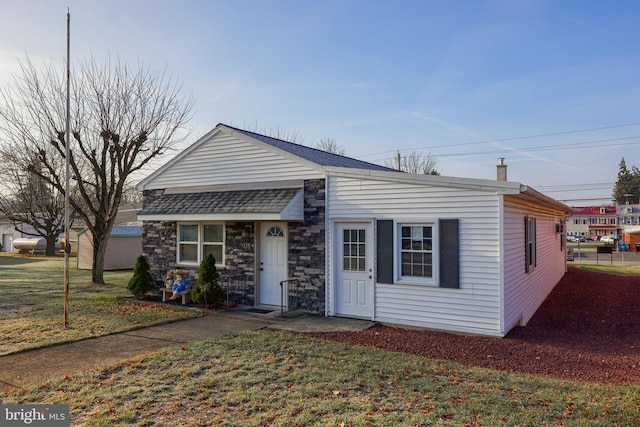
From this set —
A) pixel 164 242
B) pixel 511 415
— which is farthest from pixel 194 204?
pixel 511 415

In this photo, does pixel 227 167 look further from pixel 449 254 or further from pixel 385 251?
pixel 449 254

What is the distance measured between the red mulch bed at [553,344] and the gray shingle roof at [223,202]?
130 inches

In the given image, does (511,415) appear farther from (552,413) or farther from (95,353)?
(95,353)

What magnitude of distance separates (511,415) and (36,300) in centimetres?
1273

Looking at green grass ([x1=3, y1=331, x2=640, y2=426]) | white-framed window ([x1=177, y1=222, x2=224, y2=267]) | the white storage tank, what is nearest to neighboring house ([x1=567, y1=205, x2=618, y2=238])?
white-framed window ([x1=177, y1=222, x2=224, y2=267])

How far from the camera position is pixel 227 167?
36.9 feet

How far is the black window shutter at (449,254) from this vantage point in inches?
318

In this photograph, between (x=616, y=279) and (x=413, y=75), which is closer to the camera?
(x=413, y=75)

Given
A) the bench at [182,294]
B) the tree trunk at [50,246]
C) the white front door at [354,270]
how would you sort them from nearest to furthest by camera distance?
the white front door at [354,270] → the bench at [182,294] → the tree trunk at [50,246]

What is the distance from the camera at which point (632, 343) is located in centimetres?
786

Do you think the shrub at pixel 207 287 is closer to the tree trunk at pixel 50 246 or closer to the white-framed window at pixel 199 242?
the white-framed window at pixel 199 242

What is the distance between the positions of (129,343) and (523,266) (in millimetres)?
8329

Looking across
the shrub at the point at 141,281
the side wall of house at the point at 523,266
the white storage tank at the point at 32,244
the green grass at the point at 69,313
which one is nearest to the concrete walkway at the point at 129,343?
the green grass at the point at 69,313

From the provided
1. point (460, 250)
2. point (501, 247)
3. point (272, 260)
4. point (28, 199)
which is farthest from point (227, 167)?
point (28, 199)
